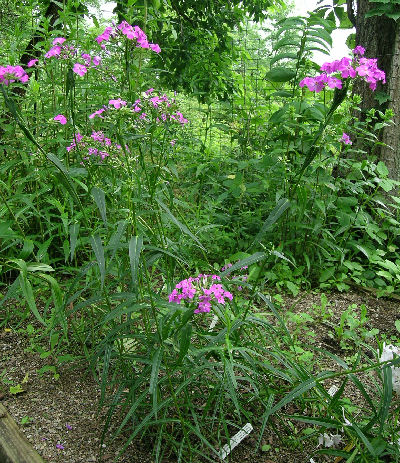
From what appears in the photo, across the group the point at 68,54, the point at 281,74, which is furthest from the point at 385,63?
the point at 68,54

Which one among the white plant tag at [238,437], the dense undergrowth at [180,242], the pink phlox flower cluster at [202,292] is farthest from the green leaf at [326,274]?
the pink phlox flower cluster at [202,292]

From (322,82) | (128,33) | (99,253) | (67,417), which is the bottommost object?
(67,417)

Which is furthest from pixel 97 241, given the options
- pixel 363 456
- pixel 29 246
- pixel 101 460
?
pixel 363 456

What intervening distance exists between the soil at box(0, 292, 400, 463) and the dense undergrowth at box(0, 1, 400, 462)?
69 mm

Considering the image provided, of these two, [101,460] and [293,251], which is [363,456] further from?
[293,251]

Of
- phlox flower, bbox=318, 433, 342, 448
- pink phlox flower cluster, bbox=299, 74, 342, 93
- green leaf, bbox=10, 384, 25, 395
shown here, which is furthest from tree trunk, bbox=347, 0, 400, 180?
green leaf, bbox=10, 384, 25, 395

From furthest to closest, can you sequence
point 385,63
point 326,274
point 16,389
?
point 385,63, point 326,274, point 16,389

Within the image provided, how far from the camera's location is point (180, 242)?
5.06 feet

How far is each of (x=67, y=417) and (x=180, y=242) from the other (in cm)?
74

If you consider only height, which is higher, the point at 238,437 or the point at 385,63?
the point at 385,63

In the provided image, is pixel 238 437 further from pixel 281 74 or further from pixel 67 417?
pixel 281 74

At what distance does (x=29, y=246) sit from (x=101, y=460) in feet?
2.45

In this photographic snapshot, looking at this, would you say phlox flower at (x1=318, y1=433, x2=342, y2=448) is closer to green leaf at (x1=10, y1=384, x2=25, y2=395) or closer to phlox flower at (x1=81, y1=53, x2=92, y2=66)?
green leaf at (x1=10, y1=384, x2=25, y2=395)

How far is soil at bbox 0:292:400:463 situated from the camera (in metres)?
1.43
